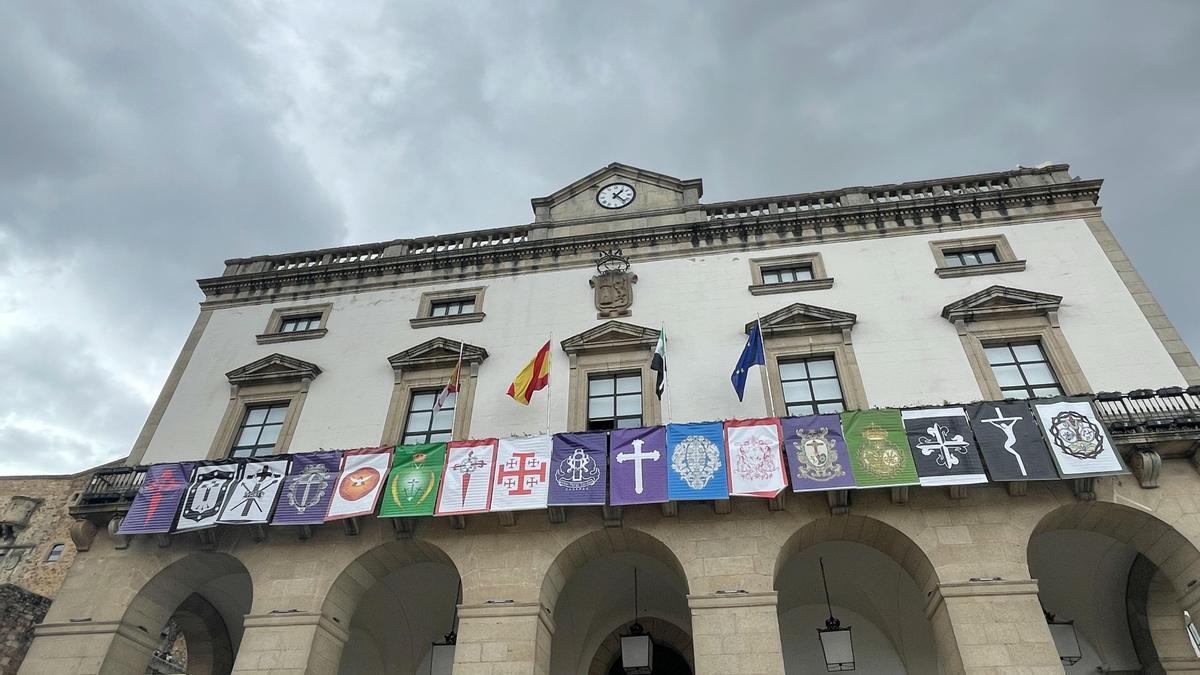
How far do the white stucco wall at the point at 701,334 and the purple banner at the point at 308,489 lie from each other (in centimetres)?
163

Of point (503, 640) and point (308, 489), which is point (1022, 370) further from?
point (308, 489)

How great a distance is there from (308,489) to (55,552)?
32.3 metres

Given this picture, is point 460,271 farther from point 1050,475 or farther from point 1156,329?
point 1156,329

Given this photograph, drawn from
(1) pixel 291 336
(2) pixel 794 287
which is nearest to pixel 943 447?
(2) pixel 794 287

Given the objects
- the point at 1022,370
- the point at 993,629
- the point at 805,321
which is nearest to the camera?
the point at 993,629

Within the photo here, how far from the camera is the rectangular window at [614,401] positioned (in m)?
15.2

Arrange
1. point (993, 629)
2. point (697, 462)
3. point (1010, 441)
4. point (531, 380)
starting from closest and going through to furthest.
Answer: point (993, 629) → point (1010, 441) → point (697, 462) → point (531, 380)

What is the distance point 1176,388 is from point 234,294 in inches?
908

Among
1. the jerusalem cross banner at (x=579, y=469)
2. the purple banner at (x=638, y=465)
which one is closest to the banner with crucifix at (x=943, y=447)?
the purple banner at (x=638, y=465)

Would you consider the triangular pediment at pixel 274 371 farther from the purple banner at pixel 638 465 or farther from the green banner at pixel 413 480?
the purple banner at pixel 638 465

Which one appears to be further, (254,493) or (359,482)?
(254,493)

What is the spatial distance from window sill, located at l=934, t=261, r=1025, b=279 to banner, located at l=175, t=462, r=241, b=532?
16.7 metres

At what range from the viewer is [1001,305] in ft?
50.3

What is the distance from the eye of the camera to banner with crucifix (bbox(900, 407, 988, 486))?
38.9 feet
